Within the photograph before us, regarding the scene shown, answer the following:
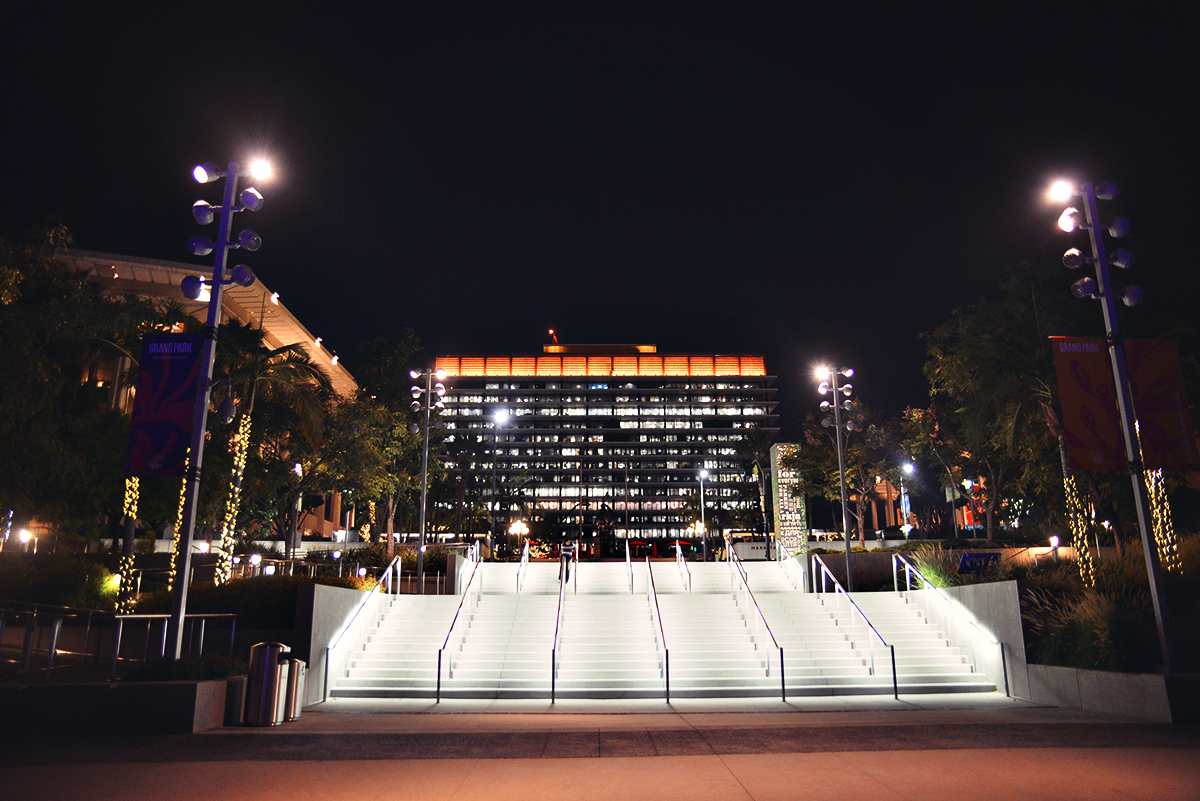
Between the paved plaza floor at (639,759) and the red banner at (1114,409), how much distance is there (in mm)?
3959

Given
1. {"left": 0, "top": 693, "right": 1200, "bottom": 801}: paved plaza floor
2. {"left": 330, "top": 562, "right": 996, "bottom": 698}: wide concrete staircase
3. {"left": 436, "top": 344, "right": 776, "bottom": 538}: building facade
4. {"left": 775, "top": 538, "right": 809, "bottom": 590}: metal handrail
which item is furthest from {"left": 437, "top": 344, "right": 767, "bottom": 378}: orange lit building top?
{"left": 0, "top": 693, "right": 1200, "bottom": 801}: paved plaza floor

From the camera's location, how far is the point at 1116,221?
11.5m

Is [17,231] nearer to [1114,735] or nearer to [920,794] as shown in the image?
[920,794]

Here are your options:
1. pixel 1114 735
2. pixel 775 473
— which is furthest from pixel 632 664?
pixel 775 473

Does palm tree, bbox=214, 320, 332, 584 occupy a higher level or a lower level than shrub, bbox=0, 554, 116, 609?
higher

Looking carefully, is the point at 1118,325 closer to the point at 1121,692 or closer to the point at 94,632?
the point at 1121,692

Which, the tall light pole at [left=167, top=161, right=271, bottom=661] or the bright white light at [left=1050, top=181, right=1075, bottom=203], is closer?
the tall light pole at [left=167, top=161, right=271, bottom=661]

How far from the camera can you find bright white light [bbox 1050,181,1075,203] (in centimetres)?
1140

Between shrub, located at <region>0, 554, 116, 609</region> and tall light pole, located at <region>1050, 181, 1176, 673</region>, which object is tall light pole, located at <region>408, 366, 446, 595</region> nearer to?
shrub, located at <region>0, 554, 116, 609</region>

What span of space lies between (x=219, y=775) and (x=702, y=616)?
11.5 m

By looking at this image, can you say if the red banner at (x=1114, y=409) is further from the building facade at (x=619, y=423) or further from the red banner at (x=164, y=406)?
the building facade at (x=619, y=423)

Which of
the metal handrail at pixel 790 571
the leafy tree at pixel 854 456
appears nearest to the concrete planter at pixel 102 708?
the metal handrail at pixel 790 571

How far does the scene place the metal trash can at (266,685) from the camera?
9695 mm

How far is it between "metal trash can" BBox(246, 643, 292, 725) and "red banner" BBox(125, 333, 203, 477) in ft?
8.83
